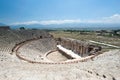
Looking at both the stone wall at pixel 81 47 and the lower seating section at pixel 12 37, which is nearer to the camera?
the lower seating section at pixel 12 37

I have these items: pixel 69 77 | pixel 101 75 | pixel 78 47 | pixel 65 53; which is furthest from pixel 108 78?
pixel 78 47

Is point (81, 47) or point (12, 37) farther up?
point (12, 37)

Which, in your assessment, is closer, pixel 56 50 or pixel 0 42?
pixel 0 42

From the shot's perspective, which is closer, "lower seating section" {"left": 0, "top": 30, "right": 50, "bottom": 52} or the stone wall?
"lower seating section" {"left": 0, "top": 30, "right": 50, "bottom": 52}

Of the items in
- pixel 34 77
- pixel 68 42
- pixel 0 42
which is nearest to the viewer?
pixel 34 77

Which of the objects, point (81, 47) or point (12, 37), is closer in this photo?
point (12, 37)

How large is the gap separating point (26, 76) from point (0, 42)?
25.5 meters

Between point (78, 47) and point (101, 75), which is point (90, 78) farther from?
point (78, 47)

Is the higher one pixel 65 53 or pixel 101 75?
pixel 101 75

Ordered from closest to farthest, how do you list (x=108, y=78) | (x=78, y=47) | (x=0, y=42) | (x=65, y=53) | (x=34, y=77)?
1. (x=34, y=77)
2. (x=108, y=78)
3. (x=0, y=42)
4. (x=65, y=53)
5. (x=78, y=47)

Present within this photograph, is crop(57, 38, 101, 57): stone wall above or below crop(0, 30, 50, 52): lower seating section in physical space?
below

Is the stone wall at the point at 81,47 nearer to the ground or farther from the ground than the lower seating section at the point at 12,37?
nearer to the ground

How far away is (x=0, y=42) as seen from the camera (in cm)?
3872

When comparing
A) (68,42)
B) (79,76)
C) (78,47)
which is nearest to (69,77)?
(79,76)
